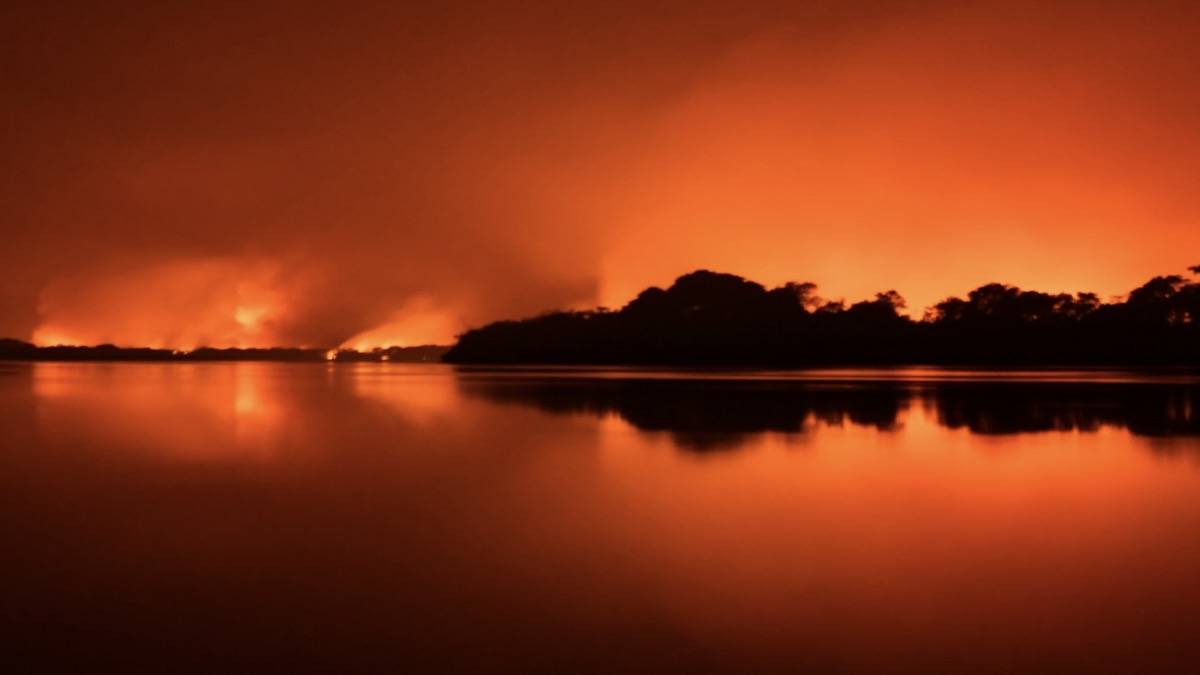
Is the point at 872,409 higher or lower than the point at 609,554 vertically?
higher

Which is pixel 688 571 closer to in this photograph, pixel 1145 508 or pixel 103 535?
pixel 103 535

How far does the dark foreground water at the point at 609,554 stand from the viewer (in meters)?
5.89

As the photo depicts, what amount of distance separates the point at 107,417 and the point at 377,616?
72.8 feet

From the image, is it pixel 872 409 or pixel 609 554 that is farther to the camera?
pixel 872 409

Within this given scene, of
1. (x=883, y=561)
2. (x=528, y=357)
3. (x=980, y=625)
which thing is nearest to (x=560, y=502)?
(x=883, y=561)

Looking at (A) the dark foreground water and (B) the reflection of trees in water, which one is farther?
(B) the reflection of trees in water

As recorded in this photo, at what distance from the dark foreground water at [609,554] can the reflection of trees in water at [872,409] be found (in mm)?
1614

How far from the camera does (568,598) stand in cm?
704

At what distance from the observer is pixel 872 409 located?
26859 mm

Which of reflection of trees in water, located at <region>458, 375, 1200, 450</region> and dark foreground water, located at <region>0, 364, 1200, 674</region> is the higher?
reflection of trees in water, located at <region>458, 375, 1200, 450</region>

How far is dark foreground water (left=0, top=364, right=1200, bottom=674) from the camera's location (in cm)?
589

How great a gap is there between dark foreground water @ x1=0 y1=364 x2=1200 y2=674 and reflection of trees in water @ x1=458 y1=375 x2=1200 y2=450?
5.30 feet

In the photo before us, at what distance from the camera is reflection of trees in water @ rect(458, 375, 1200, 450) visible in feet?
66.3

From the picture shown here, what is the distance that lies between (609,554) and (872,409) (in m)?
19.8
